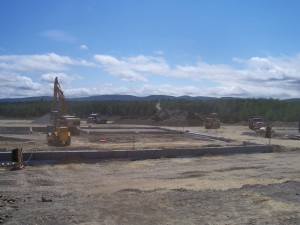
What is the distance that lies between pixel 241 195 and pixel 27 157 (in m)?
9.56

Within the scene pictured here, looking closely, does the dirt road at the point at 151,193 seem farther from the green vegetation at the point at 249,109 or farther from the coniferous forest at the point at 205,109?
the coniferous forest at the point at 205,109

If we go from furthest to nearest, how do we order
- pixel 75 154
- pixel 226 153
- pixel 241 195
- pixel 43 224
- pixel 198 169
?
pixel 226 153 → pixel 75 154 → pixel 198 169 → pixel 241 195 → pixel 43 224

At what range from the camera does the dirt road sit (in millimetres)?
9109

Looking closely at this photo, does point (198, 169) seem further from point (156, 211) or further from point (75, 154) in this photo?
point (156, 211)

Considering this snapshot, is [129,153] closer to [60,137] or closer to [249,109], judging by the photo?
[60,137]

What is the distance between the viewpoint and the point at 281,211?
988 cm

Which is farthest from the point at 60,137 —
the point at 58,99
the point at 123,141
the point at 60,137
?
the point at 58,99

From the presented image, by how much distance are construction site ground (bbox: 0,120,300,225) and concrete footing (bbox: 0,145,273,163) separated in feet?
2.01

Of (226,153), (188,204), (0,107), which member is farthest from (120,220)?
(0,107)

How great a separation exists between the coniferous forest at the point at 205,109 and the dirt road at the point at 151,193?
181 feet

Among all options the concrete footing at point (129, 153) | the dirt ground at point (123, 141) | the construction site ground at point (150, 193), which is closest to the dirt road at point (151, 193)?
the construction site ground at point (150, 193)

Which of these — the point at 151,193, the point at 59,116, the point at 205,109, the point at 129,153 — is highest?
the point at 205,109

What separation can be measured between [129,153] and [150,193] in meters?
7.86

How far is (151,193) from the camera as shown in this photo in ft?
38.2
